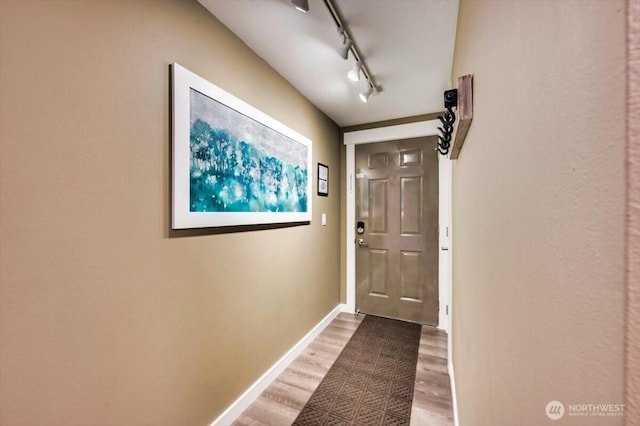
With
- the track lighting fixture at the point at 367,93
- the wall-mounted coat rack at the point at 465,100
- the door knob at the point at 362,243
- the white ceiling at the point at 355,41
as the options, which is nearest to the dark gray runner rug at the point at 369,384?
the door knob at the point at 362,243

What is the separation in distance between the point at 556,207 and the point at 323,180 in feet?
8.36

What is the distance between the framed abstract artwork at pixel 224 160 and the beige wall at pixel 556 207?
1208 mm

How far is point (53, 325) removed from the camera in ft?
2.86

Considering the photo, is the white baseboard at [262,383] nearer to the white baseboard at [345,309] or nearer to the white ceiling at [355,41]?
the white baseboard at [345,309]

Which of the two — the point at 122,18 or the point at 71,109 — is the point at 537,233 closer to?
the point at 71,109

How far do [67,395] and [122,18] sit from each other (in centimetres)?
137

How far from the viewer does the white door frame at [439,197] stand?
2709 millimetres

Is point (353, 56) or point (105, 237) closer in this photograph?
point (105, 237)

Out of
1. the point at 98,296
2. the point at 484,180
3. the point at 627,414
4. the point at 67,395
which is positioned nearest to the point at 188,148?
the point at 98,296

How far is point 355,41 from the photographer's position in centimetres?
169

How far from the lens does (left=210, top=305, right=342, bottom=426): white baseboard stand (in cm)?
154

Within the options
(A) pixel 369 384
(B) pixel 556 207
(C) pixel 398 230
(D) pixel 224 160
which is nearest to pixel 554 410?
(B) pixel 556 207

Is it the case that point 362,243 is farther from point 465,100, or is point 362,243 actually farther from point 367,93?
point 465,100

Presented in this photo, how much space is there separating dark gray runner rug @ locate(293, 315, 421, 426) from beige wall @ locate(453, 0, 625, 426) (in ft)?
4.11
